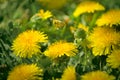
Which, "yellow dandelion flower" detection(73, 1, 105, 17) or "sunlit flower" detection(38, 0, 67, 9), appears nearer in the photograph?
"yellow dandelion flower" detection(73, 1, 105, 17)

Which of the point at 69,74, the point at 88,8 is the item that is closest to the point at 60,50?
the point at 69,74

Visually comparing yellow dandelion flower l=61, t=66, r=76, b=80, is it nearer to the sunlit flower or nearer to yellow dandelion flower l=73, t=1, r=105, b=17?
yellow dandelion flower l=73, t=1, r=105, b=17

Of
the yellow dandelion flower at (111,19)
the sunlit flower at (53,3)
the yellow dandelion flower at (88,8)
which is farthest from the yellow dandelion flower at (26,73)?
the sunlit flower at (53,3)

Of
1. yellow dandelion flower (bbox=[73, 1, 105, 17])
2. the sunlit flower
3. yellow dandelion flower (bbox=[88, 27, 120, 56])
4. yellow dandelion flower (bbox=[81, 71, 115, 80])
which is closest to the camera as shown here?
yellow dandelion flower (bbox=[81, 71, 115, 80])

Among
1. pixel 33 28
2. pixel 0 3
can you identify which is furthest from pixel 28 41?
pixel 0 3

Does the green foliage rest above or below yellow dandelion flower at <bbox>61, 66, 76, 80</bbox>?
above

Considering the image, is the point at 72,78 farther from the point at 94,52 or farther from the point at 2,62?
the point at 2,62

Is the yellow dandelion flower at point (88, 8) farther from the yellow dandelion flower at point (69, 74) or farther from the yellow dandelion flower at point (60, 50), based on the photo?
the yellow dandelion flower at point (69, 74)

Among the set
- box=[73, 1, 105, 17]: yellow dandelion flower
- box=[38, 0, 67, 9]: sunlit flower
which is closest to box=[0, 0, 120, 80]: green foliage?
box=[73, 1, 105, 17]: yellow dandelion flower
